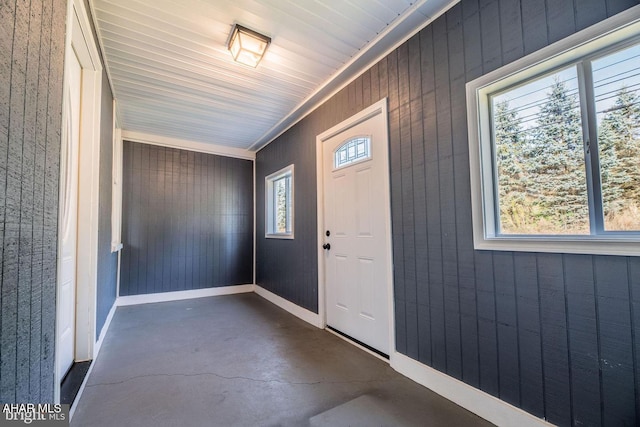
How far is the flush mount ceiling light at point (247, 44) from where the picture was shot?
219 centimetres

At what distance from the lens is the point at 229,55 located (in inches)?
99.3

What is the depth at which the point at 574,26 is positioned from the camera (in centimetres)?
138

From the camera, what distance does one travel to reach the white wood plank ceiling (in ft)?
6.60

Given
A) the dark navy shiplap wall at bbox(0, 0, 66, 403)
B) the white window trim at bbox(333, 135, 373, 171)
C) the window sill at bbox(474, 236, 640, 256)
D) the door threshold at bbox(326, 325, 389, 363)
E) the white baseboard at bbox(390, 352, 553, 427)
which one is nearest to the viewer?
the dark navy shiplap wall at bbox(0, 0, 66, 403)

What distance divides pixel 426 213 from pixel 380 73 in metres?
1.33

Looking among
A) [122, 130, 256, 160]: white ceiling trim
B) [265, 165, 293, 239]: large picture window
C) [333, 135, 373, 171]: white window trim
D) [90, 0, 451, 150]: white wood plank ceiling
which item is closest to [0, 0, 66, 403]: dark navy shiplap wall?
[90, 0, 451, 150]: white wood plank ceiling

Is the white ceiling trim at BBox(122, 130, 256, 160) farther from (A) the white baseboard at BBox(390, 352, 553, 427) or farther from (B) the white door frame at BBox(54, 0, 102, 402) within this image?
(A) the white baseboard at BBox(390, 352, 553, 427)

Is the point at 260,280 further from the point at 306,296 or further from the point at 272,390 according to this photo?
the point at 272,390

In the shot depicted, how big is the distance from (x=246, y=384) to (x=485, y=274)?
1.78m

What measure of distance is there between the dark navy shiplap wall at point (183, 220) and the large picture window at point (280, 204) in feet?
2.26

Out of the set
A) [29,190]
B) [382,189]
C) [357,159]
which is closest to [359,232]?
[382,189]

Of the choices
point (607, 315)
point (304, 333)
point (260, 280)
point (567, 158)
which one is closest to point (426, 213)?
point (567, 158)

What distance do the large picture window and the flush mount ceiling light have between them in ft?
5.66

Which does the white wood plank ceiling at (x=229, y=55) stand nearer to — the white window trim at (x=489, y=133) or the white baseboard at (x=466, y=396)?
the white window trim at (x=489, y=133)
